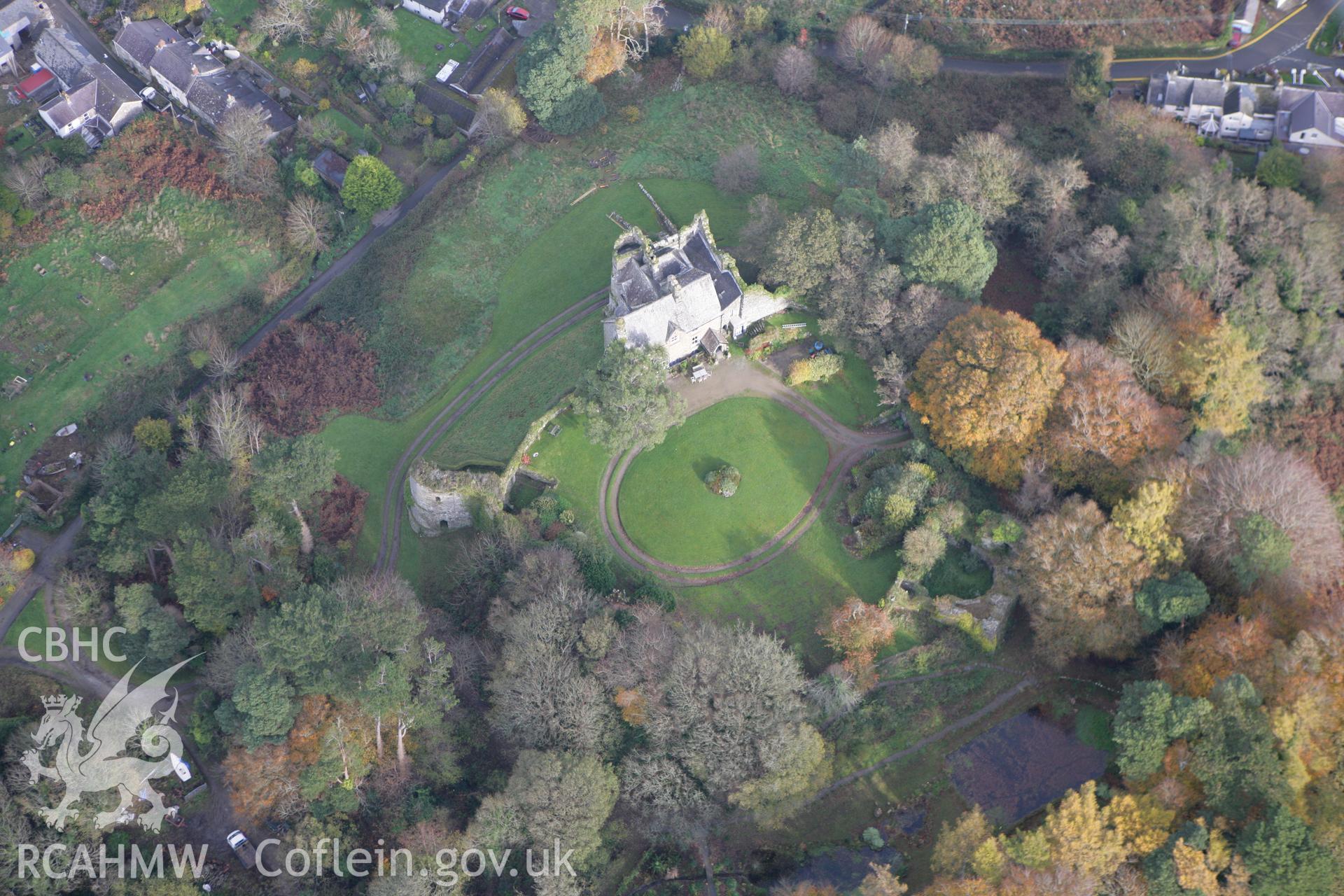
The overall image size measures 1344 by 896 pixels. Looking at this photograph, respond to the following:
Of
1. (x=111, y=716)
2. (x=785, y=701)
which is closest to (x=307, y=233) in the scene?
(x=111, y=716)

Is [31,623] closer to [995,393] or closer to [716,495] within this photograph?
[716,495]

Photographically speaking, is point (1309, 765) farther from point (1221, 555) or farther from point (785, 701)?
point (785, 701)

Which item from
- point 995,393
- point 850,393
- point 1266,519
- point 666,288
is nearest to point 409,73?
point 666,288

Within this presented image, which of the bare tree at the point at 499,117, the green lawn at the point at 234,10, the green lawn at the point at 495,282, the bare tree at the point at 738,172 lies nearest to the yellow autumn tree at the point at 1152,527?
the green lawn at the point at 495,282

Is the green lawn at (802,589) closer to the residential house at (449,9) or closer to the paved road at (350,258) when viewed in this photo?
the paved road at (350,258)

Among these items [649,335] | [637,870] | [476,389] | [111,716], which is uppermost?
[649,335]

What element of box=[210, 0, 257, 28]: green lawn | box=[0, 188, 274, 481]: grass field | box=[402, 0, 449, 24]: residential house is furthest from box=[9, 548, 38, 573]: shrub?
box=[402, 0, 449, 24]: residential house
